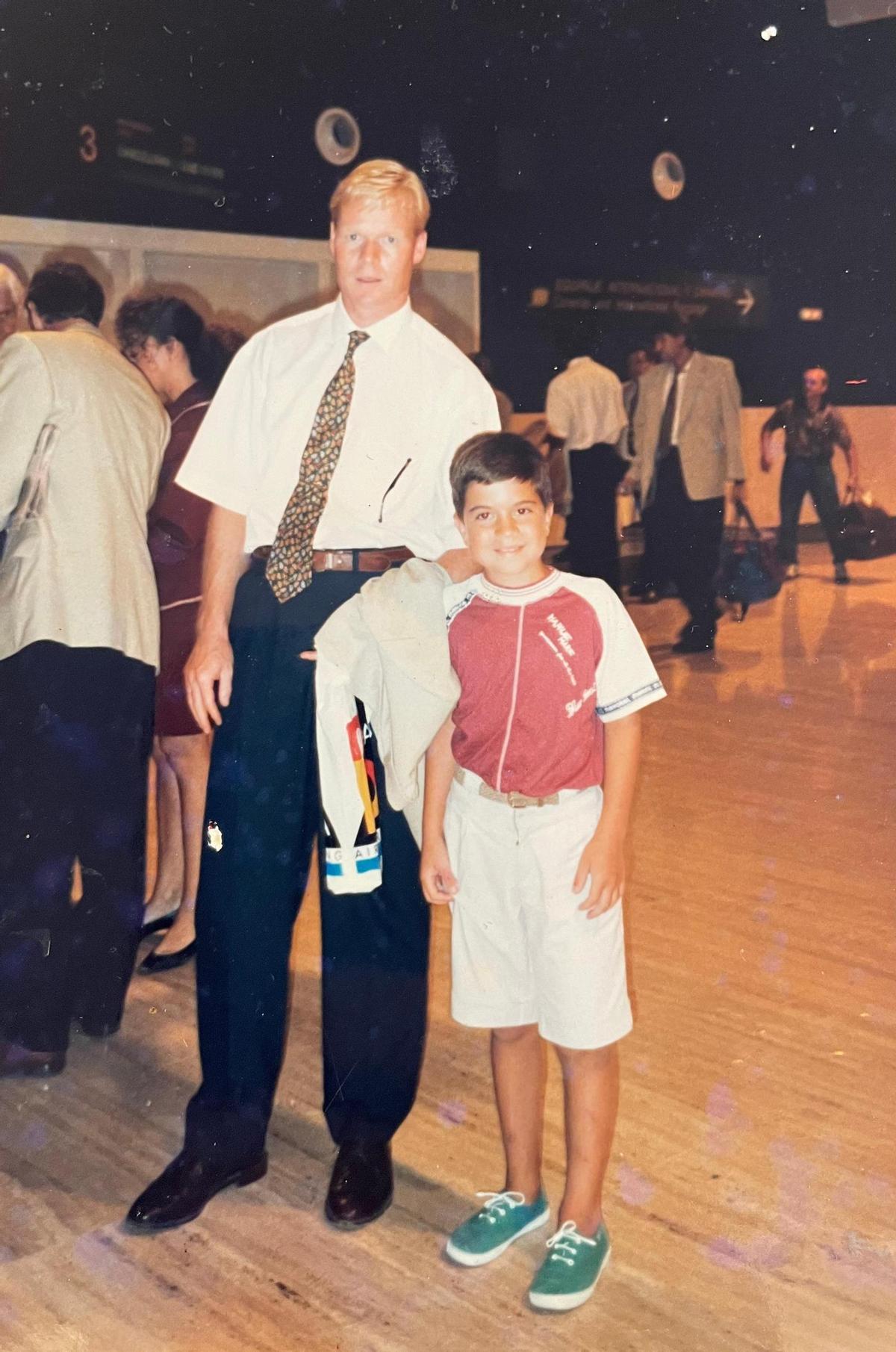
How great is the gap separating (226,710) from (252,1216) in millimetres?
740

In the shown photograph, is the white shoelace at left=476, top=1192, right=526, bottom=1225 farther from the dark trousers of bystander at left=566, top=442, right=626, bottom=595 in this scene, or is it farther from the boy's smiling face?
the dark trousers of bystander at left=566, top=442, right=626, bottom=595

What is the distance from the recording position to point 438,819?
1847 mm

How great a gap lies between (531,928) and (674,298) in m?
9.01

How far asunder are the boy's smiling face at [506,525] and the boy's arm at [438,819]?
0.23 meters

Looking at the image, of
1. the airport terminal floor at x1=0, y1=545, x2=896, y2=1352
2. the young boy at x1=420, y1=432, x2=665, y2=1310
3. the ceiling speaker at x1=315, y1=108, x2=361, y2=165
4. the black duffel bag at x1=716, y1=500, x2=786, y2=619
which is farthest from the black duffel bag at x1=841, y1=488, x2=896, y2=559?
the young boy at x1=420, y1=432, x2=665, y2=1310

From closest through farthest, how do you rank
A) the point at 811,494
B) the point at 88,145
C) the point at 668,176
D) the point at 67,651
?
1. the point at 67,651
2. the point at 88,145
3. the point at 811,494
4. the point at 668,176

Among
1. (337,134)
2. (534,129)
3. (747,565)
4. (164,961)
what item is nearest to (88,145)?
(337,134)

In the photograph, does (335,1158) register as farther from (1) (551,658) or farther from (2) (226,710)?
(1) (551,658)

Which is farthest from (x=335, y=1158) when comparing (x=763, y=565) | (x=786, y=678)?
(x=763, y=565)

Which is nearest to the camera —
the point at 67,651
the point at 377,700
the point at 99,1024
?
the point at 377,700

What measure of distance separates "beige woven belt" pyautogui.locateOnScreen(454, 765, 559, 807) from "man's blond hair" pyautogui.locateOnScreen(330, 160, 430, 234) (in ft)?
2.51

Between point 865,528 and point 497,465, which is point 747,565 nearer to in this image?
point 865,528

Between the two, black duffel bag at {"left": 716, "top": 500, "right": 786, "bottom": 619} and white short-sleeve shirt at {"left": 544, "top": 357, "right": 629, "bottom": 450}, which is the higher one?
white short-sleeve shirt at {"left": 544, "top": 357, "right": 629, "bottom": 450}

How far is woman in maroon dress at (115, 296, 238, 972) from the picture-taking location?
282 cm
